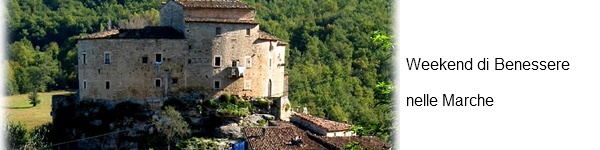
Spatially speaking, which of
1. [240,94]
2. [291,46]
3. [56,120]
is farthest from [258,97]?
[291,46]

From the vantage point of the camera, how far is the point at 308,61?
183 feet

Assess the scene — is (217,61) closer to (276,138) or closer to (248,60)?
(248,60)

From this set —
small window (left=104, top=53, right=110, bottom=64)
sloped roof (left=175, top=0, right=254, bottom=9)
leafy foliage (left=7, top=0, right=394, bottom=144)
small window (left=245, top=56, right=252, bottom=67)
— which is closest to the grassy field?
leafy foliage (left=7, top=0, right=394, bottom=144)

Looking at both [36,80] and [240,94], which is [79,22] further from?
[240,94]

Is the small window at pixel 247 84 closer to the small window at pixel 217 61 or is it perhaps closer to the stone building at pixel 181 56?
the stone building at pixel 181 56

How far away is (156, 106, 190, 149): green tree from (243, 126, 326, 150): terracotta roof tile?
92.6 inches

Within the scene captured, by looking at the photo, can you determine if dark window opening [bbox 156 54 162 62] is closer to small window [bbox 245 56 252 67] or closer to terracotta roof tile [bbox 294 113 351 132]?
small window [bbox 245 56 252 67]

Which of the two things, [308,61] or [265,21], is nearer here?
[308,61]

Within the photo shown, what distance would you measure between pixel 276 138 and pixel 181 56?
5173 millimetres

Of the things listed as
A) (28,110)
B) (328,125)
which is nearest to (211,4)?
(328,125)

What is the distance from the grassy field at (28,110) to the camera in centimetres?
4547

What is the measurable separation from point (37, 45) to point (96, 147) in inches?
1340

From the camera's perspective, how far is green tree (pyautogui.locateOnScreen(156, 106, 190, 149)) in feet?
107

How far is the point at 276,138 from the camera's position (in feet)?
98.8
